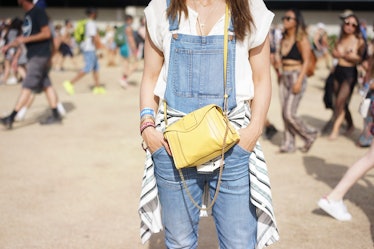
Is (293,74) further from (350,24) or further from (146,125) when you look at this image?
(146,125)

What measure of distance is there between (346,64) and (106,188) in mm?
4266

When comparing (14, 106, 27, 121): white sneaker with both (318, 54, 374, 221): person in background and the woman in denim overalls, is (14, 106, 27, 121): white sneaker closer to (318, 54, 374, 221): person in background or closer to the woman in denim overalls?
(318, 54, 374, 221): person in background

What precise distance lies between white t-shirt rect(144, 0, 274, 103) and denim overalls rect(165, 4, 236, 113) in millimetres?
28

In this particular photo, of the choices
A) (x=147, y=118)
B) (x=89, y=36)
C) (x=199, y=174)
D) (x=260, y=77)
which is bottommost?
(x=89, y=36)

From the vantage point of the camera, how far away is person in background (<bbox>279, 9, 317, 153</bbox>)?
618cm

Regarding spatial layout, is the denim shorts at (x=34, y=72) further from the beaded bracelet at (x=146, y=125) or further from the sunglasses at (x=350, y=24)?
the beaded bracelet at (x=146, y=125)

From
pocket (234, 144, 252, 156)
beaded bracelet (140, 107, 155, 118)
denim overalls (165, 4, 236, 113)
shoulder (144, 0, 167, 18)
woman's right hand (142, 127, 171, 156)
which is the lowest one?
pocket (234, 144, 252, 156)

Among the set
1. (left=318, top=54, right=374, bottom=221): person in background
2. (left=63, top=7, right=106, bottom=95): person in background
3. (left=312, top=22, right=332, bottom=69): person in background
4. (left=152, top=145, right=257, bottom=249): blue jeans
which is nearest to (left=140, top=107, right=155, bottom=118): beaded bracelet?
(left=152, top=145, right=257, bottom=249): blue jeans

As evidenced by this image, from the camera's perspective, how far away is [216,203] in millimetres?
2227

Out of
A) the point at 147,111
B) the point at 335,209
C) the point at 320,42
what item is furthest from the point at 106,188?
the point at 320,42

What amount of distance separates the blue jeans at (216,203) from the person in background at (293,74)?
4178 millimetres

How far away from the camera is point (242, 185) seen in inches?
85.4

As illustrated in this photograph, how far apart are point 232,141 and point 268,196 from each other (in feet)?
1.18

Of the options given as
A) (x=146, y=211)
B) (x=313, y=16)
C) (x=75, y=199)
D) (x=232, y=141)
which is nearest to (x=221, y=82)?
(x=232, y=141)
